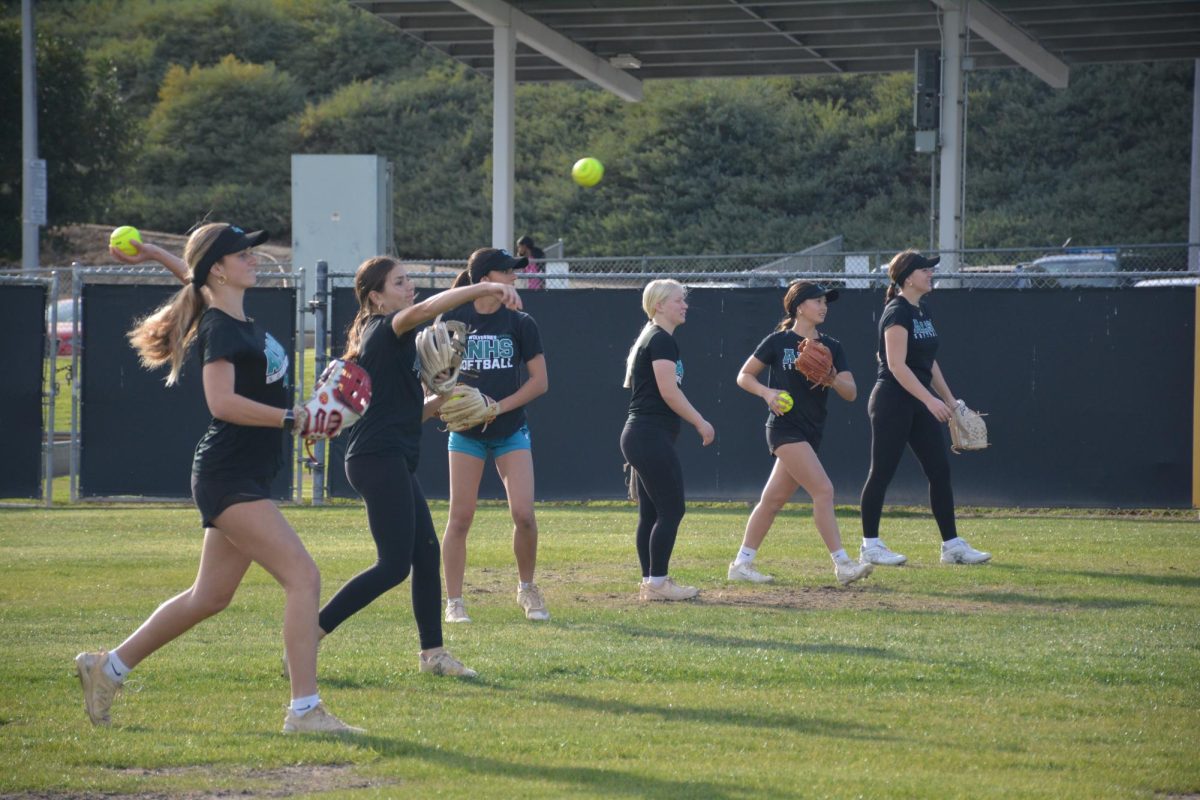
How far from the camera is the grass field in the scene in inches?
200

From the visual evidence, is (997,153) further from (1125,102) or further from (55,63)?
(55,63)

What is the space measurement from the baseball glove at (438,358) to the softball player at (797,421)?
3.09 meters

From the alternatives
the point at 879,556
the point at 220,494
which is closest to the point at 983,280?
the point at 879,556

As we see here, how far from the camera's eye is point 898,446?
33.7 ft

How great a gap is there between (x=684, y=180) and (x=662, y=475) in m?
37.4

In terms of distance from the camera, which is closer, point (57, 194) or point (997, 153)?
point (57, 194)

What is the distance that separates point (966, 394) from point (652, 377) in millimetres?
6554

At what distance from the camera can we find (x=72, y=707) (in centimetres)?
619

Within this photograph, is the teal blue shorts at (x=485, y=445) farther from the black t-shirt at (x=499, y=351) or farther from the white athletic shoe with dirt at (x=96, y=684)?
the white athletic shoe with dirt at (x=96, y=684)

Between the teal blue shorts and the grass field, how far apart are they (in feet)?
3.20

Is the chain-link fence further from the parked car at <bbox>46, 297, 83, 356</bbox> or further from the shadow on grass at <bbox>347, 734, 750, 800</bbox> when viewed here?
the shadow on grass at <bbox>347, 734, 750, 800</bbox>

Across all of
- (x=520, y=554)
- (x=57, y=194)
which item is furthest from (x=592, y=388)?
(x=57, y=194)

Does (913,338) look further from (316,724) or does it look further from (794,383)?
(316,724)

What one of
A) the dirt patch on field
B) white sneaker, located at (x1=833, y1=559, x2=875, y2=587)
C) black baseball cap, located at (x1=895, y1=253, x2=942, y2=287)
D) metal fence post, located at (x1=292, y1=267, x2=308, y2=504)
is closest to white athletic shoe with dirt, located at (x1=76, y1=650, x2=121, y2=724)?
the dirt patch on field
